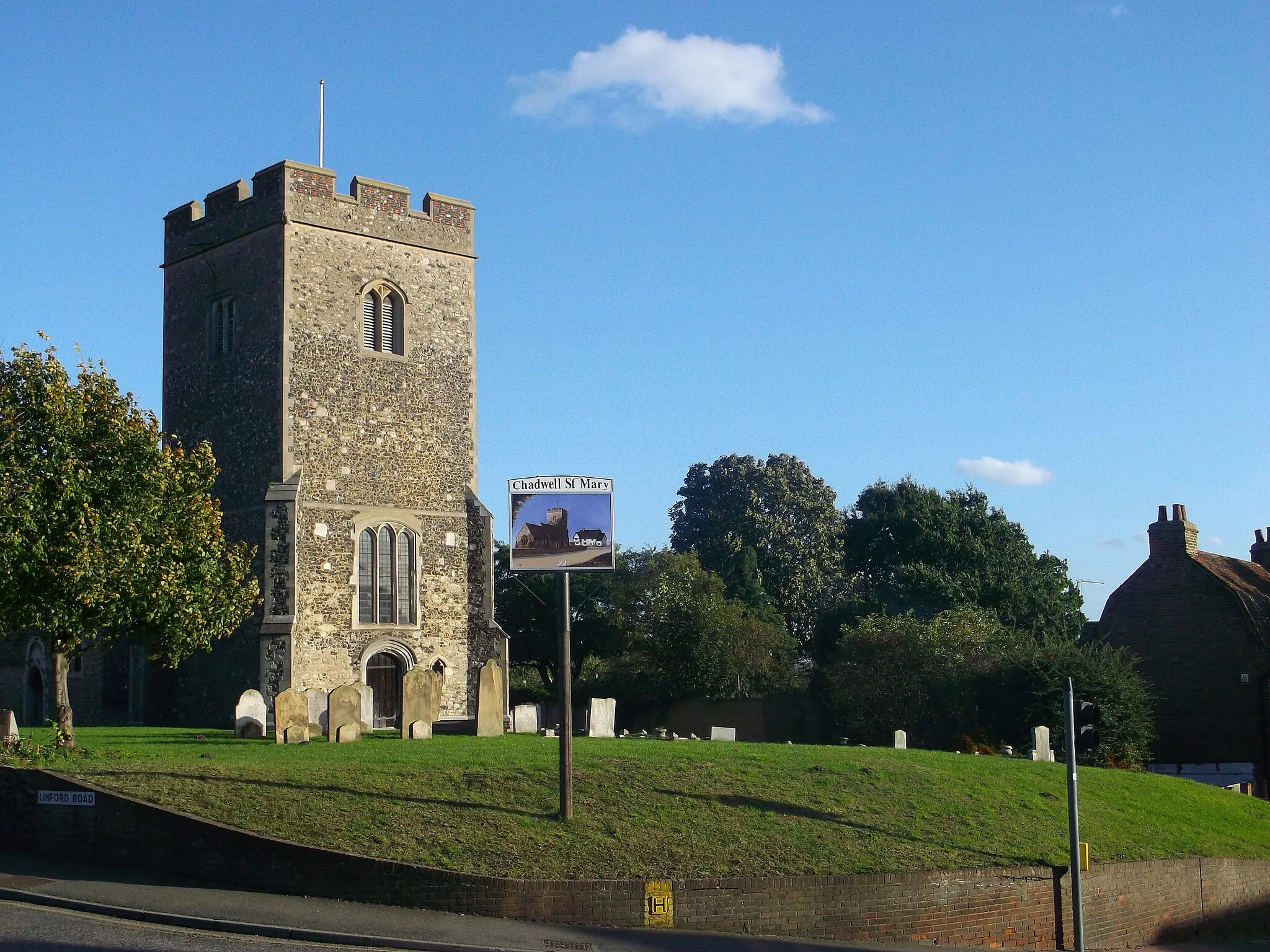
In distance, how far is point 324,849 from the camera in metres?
17.0

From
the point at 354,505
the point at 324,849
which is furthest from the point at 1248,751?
the point at 324,849

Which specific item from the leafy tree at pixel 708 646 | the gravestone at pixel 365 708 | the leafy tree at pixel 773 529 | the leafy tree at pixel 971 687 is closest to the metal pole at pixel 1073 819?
the gravestone at pixel 365 708

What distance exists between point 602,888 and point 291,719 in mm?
10533

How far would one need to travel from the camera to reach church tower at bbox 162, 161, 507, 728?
34656 mm

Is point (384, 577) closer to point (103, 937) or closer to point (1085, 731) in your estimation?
point (1085, 731)

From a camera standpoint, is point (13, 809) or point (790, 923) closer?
point (790, 923)

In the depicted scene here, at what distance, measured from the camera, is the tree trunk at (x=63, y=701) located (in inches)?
928

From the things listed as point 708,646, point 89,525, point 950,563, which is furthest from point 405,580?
point 950,563

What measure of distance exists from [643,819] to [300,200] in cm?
2285

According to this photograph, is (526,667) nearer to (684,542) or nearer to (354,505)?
(684,542)

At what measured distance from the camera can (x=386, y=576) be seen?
118 feet

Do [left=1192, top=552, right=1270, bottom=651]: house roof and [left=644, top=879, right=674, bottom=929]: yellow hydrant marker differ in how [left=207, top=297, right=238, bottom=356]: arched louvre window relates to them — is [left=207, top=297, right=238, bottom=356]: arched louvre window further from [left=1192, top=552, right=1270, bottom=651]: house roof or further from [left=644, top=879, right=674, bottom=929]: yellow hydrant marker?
[left=1192, top=552, right=1270, bottom=651]: house roof

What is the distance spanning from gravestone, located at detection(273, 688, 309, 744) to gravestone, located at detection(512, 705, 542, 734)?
503 cm

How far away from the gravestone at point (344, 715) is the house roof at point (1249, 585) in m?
30.0
